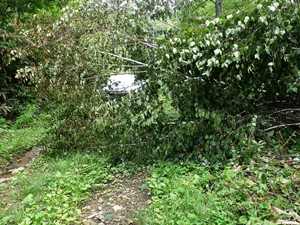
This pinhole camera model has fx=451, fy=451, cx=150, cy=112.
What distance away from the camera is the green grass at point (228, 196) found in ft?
13.4

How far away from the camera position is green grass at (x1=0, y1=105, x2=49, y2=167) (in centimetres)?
Result: 781

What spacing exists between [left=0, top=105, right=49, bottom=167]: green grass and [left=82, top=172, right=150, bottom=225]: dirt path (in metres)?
2.87

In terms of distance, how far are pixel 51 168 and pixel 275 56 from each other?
3240mm

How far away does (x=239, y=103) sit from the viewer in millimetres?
5551

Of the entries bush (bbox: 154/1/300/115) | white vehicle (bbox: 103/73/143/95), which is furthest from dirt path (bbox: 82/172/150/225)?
white vehicle (bbox: 103/73/143/95)

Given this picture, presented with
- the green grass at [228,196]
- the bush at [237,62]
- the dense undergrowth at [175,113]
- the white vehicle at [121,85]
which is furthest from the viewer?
the white vehicle at [121,85]

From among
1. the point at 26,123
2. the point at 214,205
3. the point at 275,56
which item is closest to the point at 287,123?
the point at 275,56

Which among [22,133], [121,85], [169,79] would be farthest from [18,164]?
[169,79]

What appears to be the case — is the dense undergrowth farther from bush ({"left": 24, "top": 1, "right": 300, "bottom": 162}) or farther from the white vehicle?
the white vehicle

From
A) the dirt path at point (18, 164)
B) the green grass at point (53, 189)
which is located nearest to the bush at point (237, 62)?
the green grass at point (53, 189)

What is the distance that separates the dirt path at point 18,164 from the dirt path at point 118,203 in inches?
77.1

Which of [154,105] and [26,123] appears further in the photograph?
[26,123]

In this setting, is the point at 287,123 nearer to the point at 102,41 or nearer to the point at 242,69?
the point at 242,69

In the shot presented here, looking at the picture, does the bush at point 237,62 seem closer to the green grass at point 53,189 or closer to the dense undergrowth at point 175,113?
the dense undergrowth at point 175,113
